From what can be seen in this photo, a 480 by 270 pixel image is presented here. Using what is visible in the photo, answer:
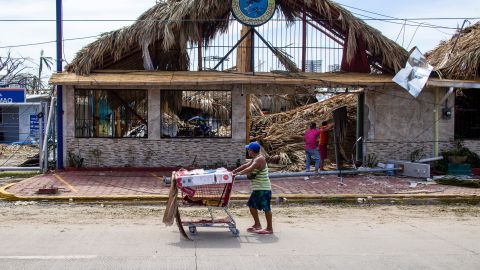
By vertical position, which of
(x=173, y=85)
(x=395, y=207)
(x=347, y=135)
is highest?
(x=173, y=85)

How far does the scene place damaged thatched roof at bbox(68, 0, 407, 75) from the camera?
15.9 metres

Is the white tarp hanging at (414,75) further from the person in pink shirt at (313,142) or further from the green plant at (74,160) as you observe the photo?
the green plant at (74,160)

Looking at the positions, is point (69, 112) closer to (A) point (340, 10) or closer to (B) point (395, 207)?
(A) point (340, 10)

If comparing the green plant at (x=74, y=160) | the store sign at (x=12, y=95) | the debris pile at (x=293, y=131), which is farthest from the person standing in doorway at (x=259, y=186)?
the store sign at (x=12, y=95)

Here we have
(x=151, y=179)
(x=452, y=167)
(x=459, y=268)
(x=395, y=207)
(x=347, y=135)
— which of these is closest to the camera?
(x=459, y=268)

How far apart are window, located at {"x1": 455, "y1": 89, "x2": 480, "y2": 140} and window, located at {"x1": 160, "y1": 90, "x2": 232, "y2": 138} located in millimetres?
6951

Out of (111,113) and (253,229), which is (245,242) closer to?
(253,229)

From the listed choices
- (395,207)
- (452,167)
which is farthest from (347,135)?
(395,207)

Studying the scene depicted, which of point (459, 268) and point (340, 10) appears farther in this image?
point (340, 10)

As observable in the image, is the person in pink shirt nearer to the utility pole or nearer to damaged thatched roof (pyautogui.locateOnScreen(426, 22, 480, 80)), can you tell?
damaged thatched roof (pyautogui.locateOnScreen(426, 22, 480, 80))

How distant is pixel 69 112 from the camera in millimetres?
16078

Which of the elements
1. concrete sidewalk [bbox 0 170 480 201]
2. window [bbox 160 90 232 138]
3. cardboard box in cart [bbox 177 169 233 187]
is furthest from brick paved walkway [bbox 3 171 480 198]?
cardboard box in cart [bbox 177 169 233 187]

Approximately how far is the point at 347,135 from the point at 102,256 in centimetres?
1329

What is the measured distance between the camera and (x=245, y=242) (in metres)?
8.14
